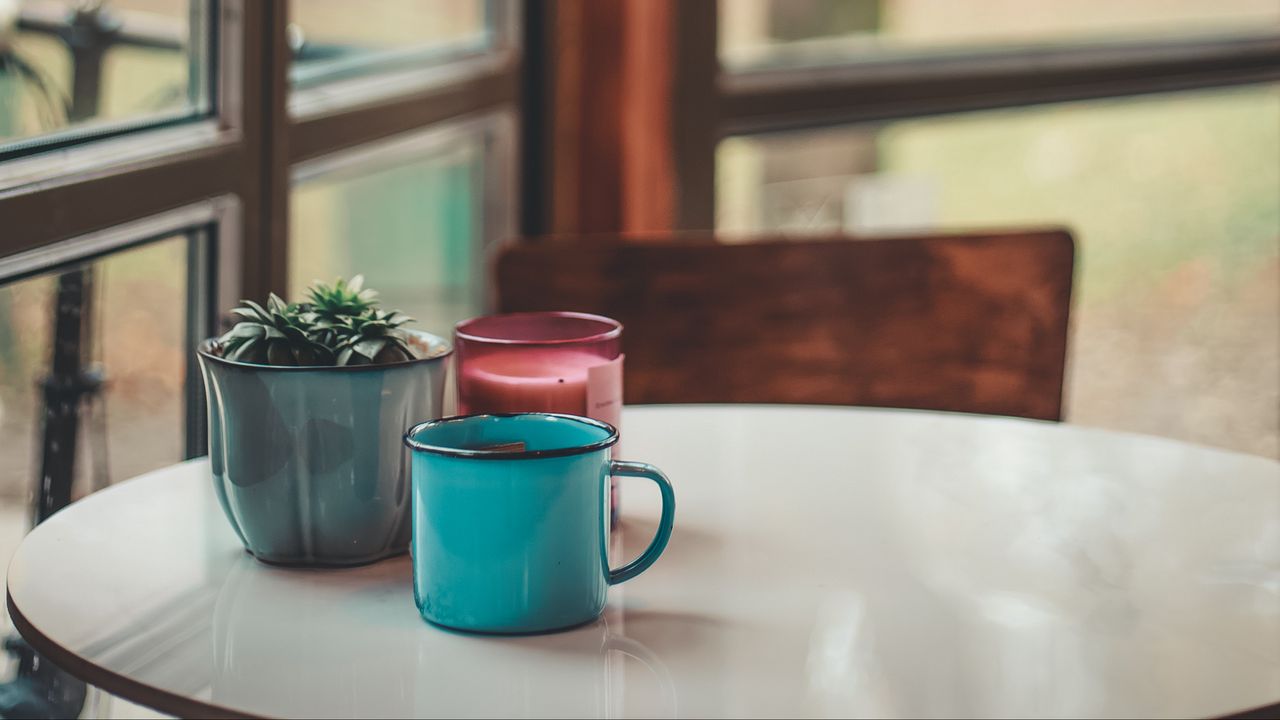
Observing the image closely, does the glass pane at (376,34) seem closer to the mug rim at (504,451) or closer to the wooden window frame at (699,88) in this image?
the wooden window frame at (699,88)

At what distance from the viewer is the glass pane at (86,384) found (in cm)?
95

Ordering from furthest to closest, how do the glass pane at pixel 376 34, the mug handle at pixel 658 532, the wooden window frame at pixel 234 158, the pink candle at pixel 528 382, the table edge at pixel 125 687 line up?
the glass pane at pixel 376 34
the wooden window frame at pixel 234 158
the pink candle at pixel 528 382
the mug handle at pixel 658 532
the table edge at pixel 125 687

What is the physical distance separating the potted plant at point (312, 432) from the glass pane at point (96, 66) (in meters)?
0.41

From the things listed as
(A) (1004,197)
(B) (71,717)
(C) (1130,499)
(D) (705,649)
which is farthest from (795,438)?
(A) (1004,197)

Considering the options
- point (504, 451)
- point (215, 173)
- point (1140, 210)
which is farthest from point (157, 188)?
point (1140, 210)

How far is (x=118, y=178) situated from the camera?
102 cm

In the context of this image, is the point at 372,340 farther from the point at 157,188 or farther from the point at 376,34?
the point at 376,34

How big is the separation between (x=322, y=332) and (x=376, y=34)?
1.07m

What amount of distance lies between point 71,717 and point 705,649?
0.61m

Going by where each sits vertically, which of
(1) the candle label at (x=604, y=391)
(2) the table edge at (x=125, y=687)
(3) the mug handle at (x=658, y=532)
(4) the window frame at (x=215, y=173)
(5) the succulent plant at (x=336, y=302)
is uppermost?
(4) the window frame at (x=215, y=173)

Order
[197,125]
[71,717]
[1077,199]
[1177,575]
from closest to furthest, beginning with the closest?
[1177,575] < [71,717] < [197,125] < [1077,199]

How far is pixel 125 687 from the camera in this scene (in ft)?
1.66

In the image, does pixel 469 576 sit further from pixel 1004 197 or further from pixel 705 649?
pixel 1004 197

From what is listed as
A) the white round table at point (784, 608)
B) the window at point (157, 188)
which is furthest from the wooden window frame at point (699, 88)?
the white round table at point (784, 608)
